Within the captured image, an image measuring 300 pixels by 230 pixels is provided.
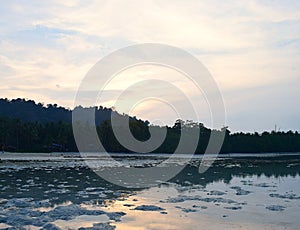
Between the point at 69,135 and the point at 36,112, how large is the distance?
49.1m

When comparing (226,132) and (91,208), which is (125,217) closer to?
(91,208)

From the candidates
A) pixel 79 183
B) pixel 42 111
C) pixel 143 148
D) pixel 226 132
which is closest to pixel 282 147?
pixel 226 132

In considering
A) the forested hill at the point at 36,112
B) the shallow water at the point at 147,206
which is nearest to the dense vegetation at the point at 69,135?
the forested hill at the point at 36,112

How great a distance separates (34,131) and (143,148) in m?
22.0

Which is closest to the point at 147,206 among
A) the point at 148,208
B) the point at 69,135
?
the point at 148,208

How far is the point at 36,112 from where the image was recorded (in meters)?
116

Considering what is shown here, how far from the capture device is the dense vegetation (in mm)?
66250

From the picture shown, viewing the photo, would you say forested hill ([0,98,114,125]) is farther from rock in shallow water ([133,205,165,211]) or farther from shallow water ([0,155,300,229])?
rock in shallow water ([133,205,165,211])

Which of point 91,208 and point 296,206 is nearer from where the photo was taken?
point 91,208

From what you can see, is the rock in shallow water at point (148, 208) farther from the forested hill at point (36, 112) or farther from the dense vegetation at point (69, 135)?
the forested hill at point (36, 112)

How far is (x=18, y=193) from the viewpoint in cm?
1703

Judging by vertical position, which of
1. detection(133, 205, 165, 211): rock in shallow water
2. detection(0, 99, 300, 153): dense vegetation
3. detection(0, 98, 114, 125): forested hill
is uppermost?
detection(0, 98, 114, 125): forested hill

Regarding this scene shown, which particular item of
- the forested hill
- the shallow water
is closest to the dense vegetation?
the forested hill

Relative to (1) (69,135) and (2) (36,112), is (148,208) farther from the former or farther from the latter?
(2) (36,112)
